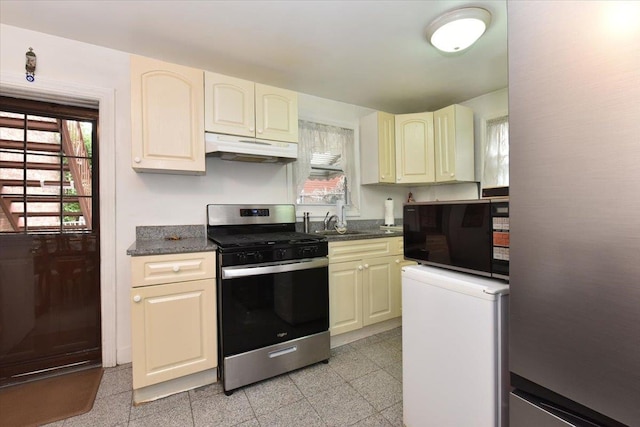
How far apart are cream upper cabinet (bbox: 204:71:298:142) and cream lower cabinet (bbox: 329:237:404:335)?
1.07 meters

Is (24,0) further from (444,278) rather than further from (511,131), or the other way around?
(444,278)

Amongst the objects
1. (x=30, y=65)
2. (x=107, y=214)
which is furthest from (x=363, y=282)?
(x=30, y=65)

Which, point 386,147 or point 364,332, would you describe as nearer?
point 364,332

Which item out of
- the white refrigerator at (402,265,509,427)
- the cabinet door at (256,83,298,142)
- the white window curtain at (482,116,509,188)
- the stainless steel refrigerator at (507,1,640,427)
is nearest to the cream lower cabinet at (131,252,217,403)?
the cabinet door at (256,83,298,142)

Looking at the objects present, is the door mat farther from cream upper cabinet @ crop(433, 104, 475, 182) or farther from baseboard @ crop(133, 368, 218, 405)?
cream upper cabinet @ crop(433, 104, 475, 182)

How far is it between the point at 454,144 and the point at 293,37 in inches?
74.9

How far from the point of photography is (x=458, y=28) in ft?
5.70

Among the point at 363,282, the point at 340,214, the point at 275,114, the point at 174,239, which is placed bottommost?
the point at 363,282

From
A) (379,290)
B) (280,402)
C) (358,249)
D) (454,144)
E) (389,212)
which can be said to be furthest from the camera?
(389,212)

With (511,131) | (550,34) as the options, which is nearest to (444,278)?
(511,131)

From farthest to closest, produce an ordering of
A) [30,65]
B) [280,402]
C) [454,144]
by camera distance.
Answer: [454,144], [30,65], [280,402]

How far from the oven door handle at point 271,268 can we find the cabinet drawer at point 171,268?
0.45 feet

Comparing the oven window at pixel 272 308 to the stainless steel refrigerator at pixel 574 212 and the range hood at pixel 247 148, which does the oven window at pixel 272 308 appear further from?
the stainless steel refrigerator at pixel 574 212

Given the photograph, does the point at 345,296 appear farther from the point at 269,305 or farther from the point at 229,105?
the point at 229,105
